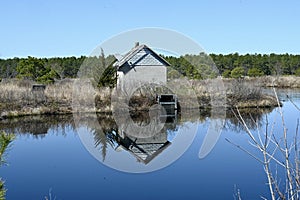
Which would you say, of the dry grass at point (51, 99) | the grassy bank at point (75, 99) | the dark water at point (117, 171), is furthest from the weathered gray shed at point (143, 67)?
the dark water at point (117, 171)

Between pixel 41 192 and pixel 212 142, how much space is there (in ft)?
16.1

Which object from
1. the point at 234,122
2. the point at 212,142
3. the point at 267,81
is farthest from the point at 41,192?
the point at 267,81

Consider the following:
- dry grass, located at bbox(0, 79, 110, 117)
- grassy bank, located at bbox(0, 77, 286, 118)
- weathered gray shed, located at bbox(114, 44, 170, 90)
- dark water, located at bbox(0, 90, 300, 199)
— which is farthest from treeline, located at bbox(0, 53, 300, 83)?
dark water, located at bbox(0, 90, 300, 199)

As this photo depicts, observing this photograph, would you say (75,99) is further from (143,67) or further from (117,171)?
(117,171)

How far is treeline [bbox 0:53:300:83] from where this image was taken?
20.7 metres

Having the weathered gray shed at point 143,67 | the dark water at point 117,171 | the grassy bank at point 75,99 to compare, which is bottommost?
the dark water at point 117,171

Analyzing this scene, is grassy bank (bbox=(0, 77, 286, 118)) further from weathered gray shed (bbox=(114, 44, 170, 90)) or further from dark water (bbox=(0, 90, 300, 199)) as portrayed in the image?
dark water (bbox=(0, 90, 300, 199))

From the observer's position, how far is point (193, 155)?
24.5 feet

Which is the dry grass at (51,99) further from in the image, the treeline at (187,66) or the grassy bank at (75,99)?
the treeline at (187,66)

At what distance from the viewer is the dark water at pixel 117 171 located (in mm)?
5254

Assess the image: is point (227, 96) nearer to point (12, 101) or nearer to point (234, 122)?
point (234, 122)

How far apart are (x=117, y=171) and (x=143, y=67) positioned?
12010 millimetres

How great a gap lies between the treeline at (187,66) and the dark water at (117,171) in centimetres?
709

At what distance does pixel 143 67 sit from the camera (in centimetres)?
1811
